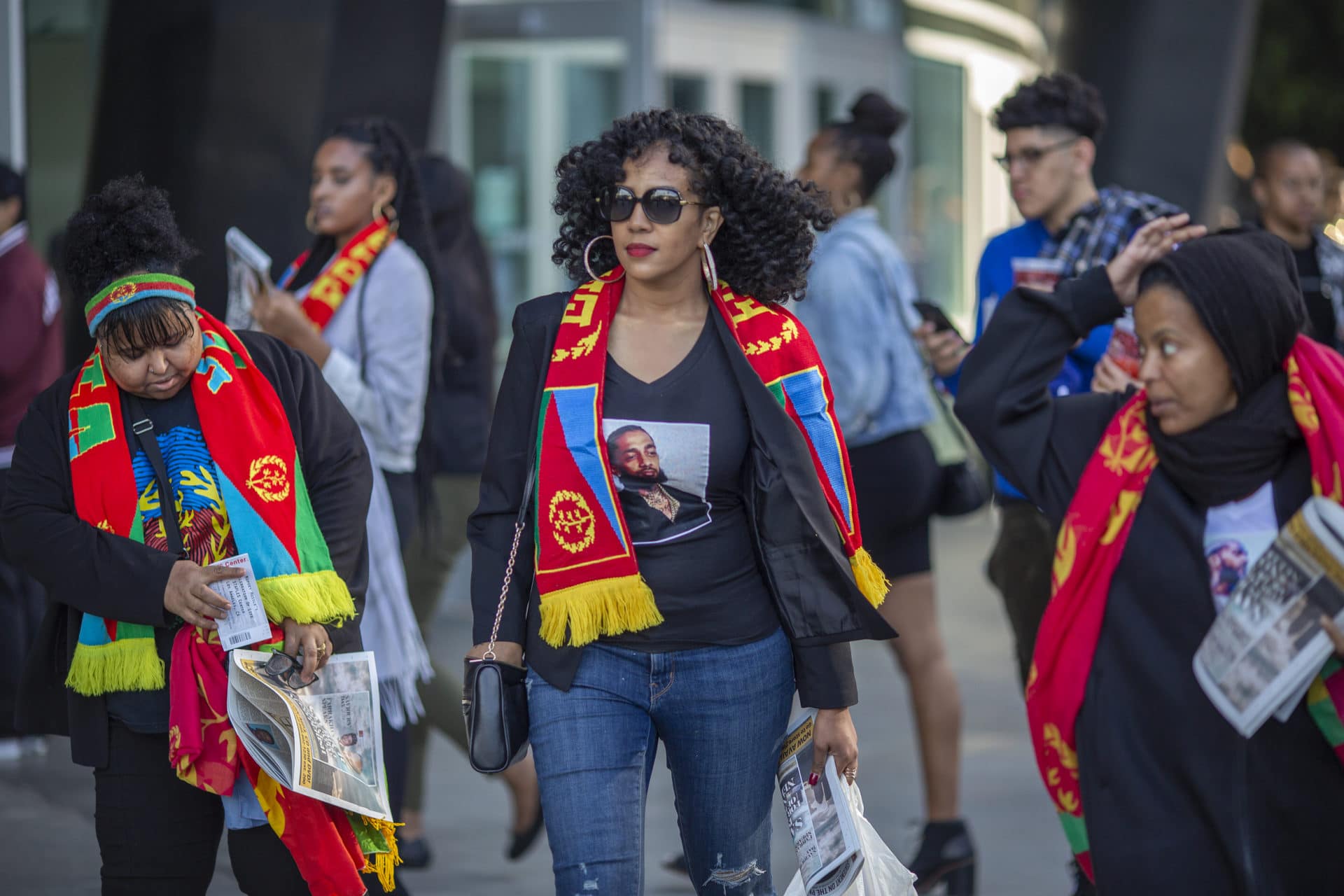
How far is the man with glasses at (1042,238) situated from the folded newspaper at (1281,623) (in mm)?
1964

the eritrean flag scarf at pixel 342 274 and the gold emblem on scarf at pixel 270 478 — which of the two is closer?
the gold emblem on scarf at pixel 270 478

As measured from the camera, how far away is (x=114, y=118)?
7293 mm

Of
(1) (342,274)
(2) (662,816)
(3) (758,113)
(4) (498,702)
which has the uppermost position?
(3) (758,113)

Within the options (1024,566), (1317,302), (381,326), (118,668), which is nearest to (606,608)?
(118,668)

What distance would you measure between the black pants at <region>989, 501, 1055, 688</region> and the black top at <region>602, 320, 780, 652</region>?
5.89 ft

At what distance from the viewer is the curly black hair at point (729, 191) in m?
3.57

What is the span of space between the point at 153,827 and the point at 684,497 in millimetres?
1272

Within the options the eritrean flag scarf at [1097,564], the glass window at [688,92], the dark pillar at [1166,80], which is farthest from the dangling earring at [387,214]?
the dark pillar at [1166,80]

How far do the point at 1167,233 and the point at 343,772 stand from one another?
194cm

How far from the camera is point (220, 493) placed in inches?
143

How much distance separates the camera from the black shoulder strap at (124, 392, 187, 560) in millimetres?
3609

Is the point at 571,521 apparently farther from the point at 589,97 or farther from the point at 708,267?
the point at 589,97

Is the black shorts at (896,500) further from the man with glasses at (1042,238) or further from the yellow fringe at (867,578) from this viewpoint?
the yellow fringe at (867,578)

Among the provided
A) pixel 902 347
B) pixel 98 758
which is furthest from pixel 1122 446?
pixel 902 347
